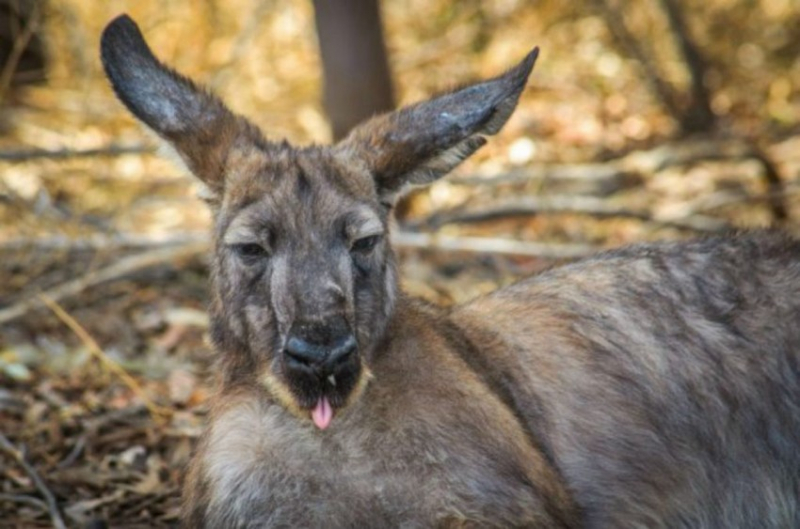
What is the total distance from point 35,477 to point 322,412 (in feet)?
6.38

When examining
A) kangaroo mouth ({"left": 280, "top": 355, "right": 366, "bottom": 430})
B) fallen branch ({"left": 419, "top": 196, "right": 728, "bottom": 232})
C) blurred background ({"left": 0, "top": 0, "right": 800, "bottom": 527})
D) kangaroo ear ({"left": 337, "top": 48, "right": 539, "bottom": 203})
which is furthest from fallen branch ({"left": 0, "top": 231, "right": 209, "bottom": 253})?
kangaroo mouth ({"left": 280, "top": 355, "right": 366, "bottom": 430})

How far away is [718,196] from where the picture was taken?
9211 mm

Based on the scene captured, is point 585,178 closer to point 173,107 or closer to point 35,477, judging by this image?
point 35,477

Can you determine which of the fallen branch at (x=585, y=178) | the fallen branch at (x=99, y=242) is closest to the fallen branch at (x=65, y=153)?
the fallen branch at (x=99, y=242)

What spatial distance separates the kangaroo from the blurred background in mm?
630

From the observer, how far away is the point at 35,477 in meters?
5.91

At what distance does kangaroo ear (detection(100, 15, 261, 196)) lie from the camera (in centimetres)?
490

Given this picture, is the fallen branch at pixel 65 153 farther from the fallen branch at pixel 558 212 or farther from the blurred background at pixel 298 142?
the fallen branch at pixel 558 212

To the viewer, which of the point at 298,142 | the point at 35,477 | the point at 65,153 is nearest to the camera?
the point at 35,477

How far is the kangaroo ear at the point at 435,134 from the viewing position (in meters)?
4.89

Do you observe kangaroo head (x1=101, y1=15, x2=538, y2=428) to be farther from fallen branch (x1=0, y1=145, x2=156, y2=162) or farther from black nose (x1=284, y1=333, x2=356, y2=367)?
fallen branch (x1=0, y1=145, x2=156, y2=162)

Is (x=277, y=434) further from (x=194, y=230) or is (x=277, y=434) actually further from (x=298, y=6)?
(x=298, y=6)

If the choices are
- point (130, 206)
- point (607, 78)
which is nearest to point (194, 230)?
point (130, 206)

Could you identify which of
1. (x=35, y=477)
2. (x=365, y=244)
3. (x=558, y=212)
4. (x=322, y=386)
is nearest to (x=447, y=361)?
(x=365, y=244)
